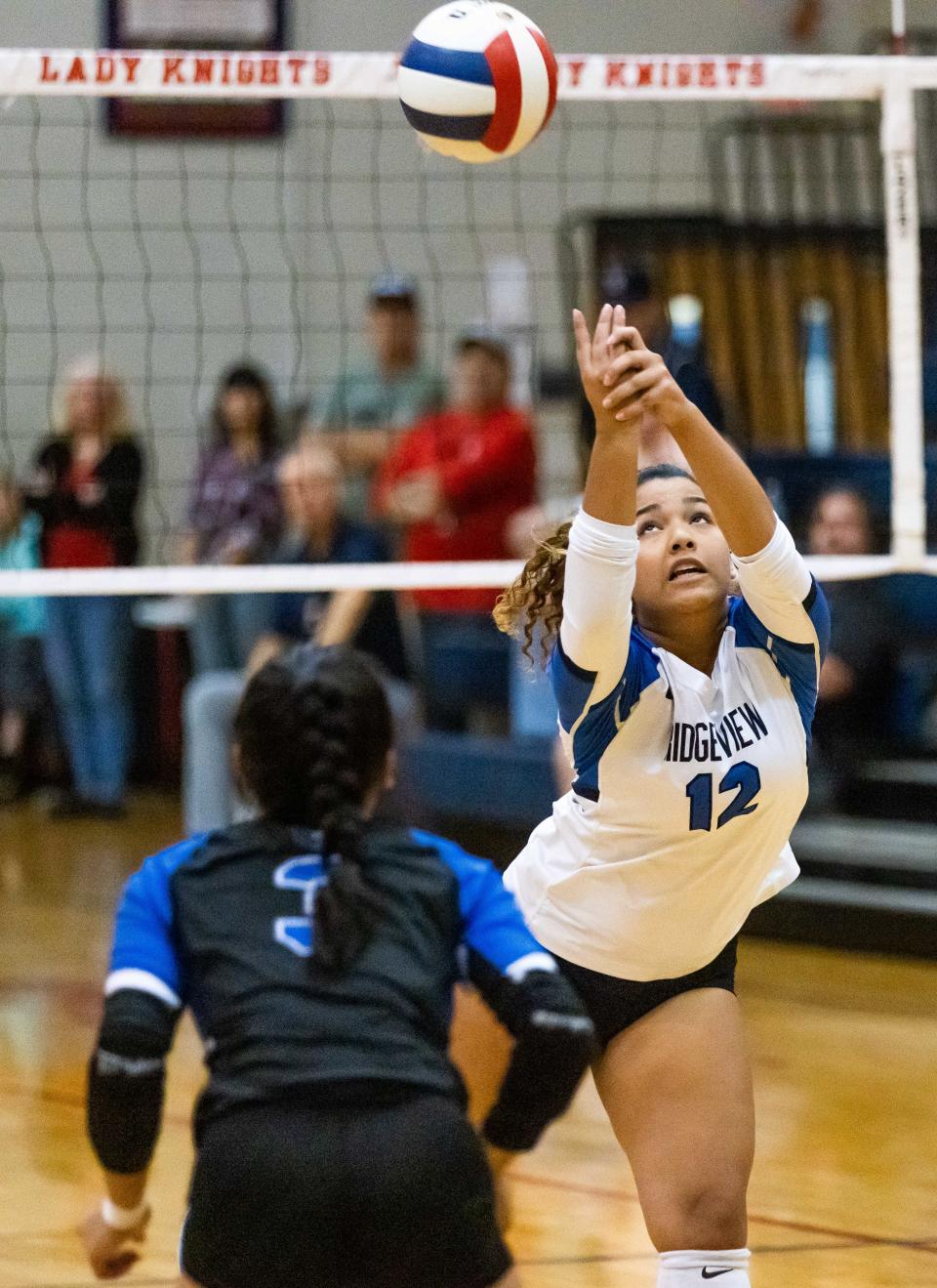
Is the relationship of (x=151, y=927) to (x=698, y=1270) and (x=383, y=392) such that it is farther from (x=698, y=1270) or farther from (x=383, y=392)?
(x=383, y=392)

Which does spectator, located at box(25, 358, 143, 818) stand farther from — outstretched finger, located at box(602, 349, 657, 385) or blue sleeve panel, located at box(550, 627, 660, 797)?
outstretched finger, located at box(602, 349, 657, 385)

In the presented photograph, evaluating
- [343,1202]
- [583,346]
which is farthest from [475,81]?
[343,1202]

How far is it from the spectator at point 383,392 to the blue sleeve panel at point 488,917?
5258mm

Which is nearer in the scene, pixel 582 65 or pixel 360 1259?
pixel 360 1259

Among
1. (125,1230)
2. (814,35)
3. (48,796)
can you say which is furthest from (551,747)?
(814,35)

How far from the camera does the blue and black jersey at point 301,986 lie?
2.21m

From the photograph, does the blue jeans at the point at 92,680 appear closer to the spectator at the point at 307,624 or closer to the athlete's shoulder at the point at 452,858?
the spectator at the point at 307,624

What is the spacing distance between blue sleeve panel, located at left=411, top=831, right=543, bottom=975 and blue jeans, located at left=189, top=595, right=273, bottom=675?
489 cm

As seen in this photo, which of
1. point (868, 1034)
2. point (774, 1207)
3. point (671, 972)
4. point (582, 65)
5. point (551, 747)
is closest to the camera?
point (671, 972)

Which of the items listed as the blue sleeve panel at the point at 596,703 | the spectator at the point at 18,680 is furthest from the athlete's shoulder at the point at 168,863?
the spectator at the point at 18,680

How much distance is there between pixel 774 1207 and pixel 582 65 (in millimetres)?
2746

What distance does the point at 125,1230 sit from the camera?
8.13 feet

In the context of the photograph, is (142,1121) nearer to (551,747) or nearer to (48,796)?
(551,747)

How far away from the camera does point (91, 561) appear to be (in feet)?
26.4
